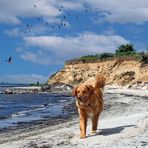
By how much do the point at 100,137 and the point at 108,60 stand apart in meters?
87.7

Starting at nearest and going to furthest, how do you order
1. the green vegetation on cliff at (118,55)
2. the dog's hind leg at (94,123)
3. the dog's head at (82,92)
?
1. the dog's head at (82,92)
2. the dog's hind leg at (94,123)
3. the green vegetation on cliff at (118,55)

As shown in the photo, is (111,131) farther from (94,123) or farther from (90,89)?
(90,89)

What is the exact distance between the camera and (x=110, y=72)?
9625 cm

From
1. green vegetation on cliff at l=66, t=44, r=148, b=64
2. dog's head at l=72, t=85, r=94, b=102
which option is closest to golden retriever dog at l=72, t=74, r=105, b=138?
dog's head at l=72, t=85, r=94, b=102

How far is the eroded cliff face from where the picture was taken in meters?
87.0

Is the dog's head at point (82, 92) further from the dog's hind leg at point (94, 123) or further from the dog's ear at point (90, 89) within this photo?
the dog's hind leg at point (94, 123)

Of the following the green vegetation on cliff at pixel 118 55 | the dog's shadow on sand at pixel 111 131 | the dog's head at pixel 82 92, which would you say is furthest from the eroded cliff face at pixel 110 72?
the dog's head at pixel 82 92

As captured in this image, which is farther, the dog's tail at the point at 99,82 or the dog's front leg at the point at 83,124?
the dog's tail at the point at 99,82

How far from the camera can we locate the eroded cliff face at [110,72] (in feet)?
285

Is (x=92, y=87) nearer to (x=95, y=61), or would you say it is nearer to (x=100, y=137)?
(x=100, y=137)

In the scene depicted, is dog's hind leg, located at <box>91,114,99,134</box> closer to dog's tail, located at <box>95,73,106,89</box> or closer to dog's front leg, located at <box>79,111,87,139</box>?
dog's front leg, located at <box>79,111,87,139</box>

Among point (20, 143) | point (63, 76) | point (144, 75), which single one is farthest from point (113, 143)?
point (63, 76)

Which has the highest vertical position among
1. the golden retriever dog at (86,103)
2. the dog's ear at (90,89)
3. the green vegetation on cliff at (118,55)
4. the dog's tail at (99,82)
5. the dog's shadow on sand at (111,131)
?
the green vegetation on cliff at (118,55)

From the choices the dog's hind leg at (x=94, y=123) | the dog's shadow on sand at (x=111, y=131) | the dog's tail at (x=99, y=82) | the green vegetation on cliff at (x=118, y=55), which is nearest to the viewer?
the dog's shadow on sand at (x=111, y=131)
